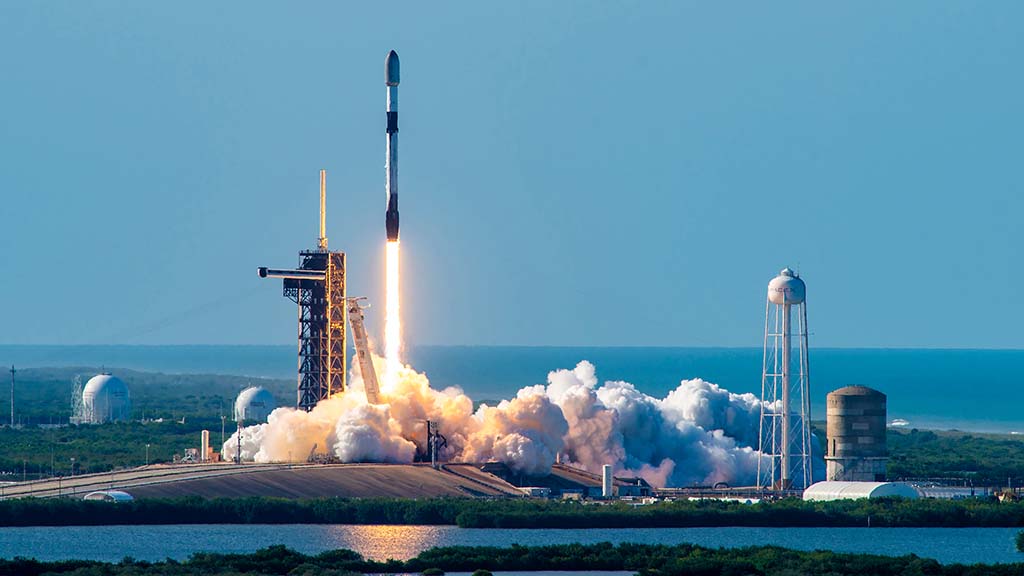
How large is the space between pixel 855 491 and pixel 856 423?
11.7 ft

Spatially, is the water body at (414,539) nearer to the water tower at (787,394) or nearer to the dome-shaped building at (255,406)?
the water tower at (787,394)

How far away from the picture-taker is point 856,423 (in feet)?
374

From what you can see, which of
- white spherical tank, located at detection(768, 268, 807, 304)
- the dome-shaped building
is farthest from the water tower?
the dome-shaped building

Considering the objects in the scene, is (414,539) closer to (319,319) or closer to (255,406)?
(319,319)

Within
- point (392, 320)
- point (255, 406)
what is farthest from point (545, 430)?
point (255, 406)

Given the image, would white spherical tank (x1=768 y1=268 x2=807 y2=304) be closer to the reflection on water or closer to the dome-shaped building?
the reflection on water

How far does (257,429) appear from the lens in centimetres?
12319

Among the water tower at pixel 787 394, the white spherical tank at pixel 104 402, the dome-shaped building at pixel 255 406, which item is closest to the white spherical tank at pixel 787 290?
the water tower at pixel 787 394

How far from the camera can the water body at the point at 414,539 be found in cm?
9338

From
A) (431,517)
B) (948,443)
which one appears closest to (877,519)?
(431,517)

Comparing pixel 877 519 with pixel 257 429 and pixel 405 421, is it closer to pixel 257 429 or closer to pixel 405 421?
pixel 405 421

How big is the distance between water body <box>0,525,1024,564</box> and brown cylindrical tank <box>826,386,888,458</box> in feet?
27.8

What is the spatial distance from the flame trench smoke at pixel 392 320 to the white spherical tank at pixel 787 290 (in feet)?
60.0

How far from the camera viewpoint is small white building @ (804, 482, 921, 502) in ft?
366
